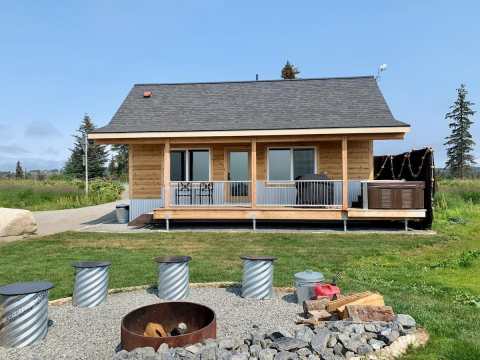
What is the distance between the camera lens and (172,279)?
5.42m

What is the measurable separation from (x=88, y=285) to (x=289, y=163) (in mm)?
10294

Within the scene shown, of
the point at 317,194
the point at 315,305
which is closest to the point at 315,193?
the point at 317,194

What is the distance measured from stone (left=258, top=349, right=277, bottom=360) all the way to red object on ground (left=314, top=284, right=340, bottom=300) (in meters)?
1.68

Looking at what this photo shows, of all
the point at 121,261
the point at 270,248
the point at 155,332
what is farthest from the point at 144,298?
the point at 270,248

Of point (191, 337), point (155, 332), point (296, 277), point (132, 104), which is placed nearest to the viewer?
point (191, 337)

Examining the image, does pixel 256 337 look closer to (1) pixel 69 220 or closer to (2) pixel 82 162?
(1) pixel 69 220

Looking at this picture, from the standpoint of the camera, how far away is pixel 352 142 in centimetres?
1430

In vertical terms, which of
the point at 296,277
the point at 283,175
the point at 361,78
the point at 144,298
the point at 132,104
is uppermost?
the point at 361,78

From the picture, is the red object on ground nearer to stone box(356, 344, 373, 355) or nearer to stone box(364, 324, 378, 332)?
stone box(364, 324, 378, 332)

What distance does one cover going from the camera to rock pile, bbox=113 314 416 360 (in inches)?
132

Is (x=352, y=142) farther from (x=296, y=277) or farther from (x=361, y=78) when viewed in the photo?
(x=296, y=277)

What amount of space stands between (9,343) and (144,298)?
186 cm

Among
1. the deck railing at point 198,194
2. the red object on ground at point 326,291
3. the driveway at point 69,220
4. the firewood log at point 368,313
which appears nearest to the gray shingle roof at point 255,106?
the deck railing at point 198,194

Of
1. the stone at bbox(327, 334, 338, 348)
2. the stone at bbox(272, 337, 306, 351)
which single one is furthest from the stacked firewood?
the stone at bbox(272, 337, 306, 351)
